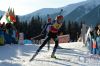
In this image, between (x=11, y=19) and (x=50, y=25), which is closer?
(x=50, y=25)

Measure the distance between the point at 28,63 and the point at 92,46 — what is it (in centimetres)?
514

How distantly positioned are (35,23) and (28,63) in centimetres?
7580

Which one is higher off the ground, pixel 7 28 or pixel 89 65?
pixel 7 28

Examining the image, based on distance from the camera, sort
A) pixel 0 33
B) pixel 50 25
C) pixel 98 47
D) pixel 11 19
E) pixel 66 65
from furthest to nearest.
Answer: pixel 11 19
pixel 0 33
pixel 98 47
pixel 50 25
pixel 66 65

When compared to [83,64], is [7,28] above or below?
above

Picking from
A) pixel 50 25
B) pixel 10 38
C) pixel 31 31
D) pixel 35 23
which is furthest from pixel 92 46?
pixel 35 23

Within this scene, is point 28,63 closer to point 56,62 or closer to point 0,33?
point 56,62

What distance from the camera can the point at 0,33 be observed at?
771 inches

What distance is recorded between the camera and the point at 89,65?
1137 centimetres

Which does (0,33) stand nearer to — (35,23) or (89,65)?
(89,65)

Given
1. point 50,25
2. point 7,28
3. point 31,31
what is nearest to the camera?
point 50,25

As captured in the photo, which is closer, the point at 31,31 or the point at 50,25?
the point at 50,25

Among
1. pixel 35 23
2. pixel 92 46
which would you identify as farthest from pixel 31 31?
pixel 92 46

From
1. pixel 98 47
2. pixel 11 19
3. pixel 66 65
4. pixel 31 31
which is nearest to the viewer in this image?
pixel 66 65
